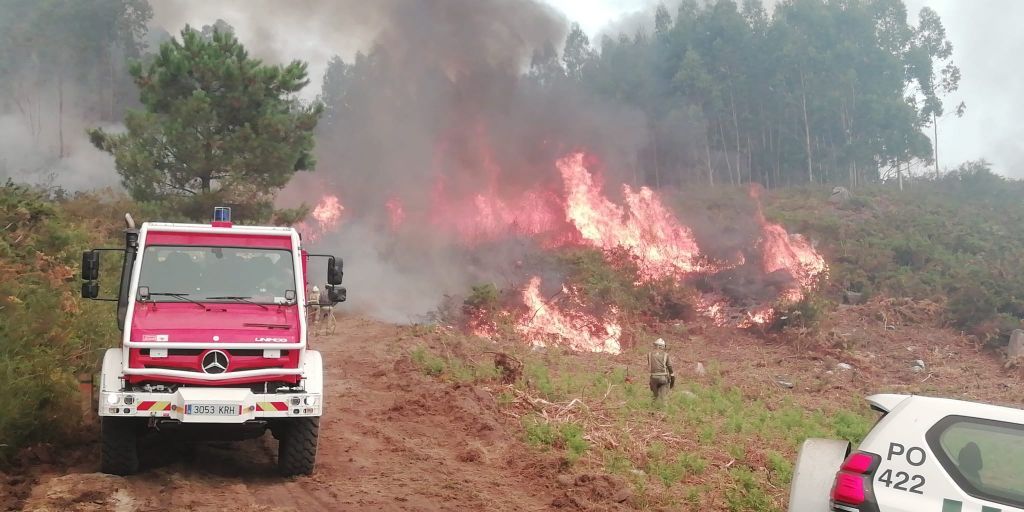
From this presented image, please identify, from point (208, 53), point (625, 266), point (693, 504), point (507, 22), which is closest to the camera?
point (693, 504)

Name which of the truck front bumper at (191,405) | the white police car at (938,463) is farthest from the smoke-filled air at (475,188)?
the white police car at (938,463)

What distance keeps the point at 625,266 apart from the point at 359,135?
1765 cm

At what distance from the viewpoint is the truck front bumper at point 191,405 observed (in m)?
7.41

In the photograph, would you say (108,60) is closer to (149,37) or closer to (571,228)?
(149,37)

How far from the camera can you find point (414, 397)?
44.4ft

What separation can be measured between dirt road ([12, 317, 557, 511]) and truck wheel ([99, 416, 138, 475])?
136 mm

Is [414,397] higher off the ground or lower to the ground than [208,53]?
lower

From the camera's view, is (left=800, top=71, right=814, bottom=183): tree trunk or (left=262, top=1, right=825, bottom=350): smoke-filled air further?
(left=800, top=71, right=814, bottom=183): tree trunk

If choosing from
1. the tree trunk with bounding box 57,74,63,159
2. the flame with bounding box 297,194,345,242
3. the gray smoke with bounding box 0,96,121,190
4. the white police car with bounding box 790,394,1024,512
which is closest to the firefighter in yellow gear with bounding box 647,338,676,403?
the white police car with bounding box 790,394,1024,512

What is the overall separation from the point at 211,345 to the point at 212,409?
24.1 inches

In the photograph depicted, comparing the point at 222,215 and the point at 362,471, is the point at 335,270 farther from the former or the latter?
the point at 362,471

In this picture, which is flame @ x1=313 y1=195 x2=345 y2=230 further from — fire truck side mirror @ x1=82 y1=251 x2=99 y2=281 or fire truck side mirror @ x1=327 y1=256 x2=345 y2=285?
fire truck side mirror @ x1=82 y1=251 x2=99 y2=281

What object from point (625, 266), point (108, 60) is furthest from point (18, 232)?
point (108, 60)

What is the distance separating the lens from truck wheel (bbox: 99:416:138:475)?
305 inches
